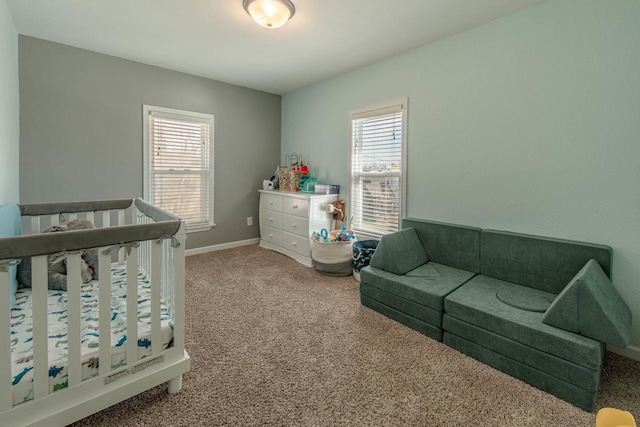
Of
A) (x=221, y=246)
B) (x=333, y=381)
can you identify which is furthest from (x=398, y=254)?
(x=221, y=246)

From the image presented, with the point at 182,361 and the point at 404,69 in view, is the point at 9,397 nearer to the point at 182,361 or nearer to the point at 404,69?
the point at 182,361

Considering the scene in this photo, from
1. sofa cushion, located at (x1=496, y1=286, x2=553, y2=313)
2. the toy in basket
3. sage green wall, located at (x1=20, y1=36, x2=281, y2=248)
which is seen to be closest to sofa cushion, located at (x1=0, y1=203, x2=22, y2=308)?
sage green wall, located at (x1=20, y1=36, x2=281, y2=248)

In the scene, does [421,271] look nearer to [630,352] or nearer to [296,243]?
Result: [630,352]

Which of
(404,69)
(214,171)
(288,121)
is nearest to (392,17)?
(404,69)

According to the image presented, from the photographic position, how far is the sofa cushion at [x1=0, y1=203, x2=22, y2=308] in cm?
156

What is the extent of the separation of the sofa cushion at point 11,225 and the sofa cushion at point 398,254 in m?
2.22

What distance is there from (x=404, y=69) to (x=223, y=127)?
240cm

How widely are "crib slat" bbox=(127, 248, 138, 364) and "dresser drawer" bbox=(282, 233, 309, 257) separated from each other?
7.46 ft

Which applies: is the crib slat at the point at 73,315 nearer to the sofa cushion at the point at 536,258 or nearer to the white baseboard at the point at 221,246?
the sofa cushion at the point at 536,258

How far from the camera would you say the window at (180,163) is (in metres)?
3.52

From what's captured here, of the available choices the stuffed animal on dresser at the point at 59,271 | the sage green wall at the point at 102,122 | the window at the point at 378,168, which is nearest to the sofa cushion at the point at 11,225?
the stuffed animal on dresser at the point at 59,271

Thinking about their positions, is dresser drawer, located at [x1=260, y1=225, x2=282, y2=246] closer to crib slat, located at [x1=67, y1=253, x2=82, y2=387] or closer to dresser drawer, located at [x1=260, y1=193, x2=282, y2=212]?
dresser drawer, located at [x1=260, y1=193, x2=282, y2=212]

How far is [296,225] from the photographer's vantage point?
368 centimetres

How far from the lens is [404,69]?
117 inches
